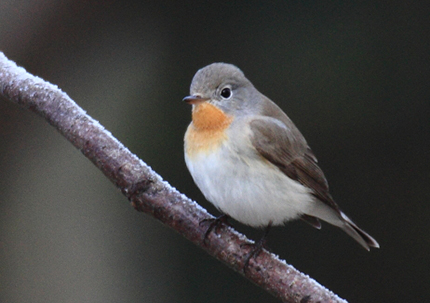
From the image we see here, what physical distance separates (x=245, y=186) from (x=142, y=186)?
465mm

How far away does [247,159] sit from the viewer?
8.51ft

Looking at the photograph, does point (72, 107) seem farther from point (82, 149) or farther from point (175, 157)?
point (175, 157)

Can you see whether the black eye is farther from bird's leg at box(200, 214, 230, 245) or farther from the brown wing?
bird's leg at box(200, 214, 230, 245)

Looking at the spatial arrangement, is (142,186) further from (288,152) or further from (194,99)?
(288,152)

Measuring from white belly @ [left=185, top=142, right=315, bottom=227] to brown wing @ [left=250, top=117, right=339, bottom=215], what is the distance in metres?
0.07

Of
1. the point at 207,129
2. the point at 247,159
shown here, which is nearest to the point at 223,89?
the point at 207,129

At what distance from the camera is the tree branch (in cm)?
232

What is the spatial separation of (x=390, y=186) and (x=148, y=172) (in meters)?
2.32

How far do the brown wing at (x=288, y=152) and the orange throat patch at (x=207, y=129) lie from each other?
5.9 inches

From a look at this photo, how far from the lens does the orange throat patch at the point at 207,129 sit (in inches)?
103

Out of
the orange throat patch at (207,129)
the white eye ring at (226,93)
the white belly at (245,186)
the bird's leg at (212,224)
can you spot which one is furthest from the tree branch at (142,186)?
the white eye ring at (226,93)

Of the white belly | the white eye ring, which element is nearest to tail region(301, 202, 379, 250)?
the white belly

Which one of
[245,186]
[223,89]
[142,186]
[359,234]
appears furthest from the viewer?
[359,234]

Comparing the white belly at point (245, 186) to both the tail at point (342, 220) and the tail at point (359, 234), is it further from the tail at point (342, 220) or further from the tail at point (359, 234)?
the tail at point (359, 234)
